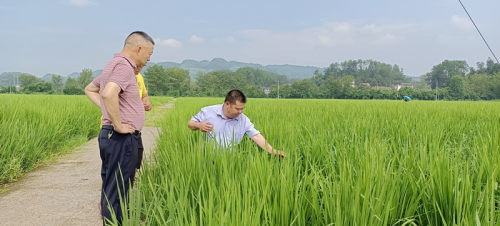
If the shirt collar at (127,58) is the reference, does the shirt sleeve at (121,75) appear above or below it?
below

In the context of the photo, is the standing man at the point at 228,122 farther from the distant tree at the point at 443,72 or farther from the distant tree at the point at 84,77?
the distant tree at the point at 443,72

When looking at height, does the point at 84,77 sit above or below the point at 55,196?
above

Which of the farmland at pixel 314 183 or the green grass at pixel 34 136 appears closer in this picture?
the farmland at pixel 314 183

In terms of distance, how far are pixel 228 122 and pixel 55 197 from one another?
1.56 metres

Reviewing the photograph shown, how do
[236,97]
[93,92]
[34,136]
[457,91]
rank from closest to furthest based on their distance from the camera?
1. [93,92]
2. [236,97]
3. [34,136]
4. [457,91]

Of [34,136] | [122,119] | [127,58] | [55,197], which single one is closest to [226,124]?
[122,119]

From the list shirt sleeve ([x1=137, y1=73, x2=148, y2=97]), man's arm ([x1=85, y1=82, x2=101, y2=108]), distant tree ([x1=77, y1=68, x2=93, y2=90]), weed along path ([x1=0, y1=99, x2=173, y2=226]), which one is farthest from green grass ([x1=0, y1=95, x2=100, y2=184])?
distant tree ([x1=77, y1=68, x2=93, y2=90])

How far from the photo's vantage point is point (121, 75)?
1.87 meters

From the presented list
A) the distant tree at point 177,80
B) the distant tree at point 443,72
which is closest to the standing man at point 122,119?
the distant tree at point 177,80

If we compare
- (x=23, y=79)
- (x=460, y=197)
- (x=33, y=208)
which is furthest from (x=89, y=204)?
(x=23, y=79)

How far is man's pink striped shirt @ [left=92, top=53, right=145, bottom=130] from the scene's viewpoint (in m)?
1.87

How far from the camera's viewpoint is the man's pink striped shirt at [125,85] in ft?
6.14

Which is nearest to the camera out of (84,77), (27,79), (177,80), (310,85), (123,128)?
(123,128)

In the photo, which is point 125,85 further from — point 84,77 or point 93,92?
point 84,77
